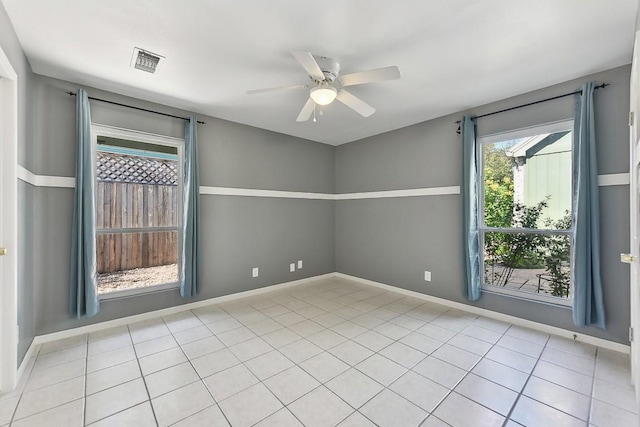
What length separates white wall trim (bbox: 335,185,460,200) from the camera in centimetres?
364

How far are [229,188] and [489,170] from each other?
11.2 ft

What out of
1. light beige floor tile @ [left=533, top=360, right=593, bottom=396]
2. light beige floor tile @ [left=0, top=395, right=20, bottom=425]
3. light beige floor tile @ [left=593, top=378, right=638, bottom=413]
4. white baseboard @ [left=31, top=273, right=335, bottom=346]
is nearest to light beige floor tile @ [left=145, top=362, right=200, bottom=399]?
light beige floor tile @ [left=0, top=395, right=20, bottom=425]

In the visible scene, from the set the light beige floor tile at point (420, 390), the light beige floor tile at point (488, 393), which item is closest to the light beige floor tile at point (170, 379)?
the light beige floor tile at point (420, 390)

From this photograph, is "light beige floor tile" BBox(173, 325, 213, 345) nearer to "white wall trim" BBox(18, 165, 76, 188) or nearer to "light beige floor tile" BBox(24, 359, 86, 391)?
"light beige floor tile" BBox(24, 359, 86, 391)

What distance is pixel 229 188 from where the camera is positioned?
3.87 m

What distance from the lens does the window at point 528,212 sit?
282 cm

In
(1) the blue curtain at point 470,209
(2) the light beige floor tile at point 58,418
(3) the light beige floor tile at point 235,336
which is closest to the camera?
(2) the light beige floor tile at point 58,418

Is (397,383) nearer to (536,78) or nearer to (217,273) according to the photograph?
(217,273)

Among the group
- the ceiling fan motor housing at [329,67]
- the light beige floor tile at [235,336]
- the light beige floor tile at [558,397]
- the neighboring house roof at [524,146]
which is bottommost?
the light beige floor tile at [558,397]

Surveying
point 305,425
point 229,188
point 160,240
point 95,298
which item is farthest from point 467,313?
point 95,298

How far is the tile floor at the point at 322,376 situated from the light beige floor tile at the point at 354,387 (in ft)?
0.04

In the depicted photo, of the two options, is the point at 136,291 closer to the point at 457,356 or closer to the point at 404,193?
the point at 457,356

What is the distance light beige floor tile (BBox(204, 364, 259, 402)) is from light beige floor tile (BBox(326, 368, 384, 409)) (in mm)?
603

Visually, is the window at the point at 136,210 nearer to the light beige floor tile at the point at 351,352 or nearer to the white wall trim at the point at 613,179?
the light beige floor tile at the point at 351,352
